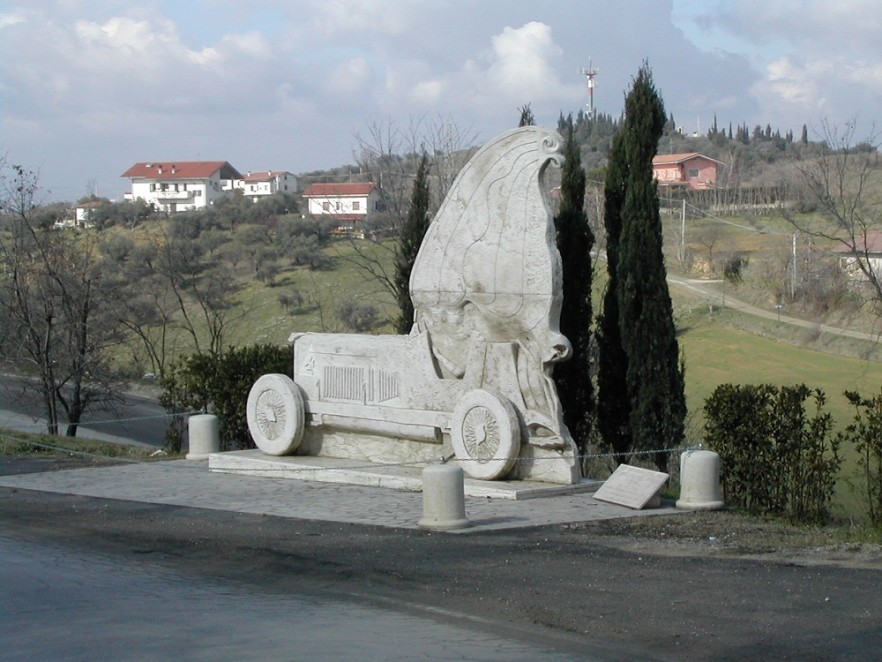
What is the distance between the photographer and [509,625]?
23.1 feet

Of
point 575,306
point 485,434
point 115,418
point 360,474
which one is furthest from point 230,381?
point 115,418

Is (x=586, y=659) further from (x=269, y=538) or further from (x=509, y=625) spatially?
(x=269, y=538)

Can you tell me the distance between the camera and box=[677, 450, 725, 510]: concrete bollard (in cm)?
1094

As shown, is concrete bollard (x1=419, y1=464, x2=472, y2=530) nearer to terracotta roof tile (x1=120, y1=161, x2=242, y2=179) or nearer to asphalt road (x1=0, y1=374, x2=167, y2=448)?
asphalt road (x1=0, y1=374, x2=167, y2=448)

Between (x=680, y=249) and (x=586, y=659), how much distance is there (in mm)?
46856

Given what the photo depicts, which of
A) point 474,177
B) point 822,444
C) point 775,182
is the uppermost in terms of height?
point 775,182

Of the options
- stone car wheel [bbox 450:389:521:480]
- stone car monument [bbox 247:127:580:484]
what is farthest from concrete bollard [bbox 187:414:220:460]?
stone car wheel [bbox 450:389:521:480]

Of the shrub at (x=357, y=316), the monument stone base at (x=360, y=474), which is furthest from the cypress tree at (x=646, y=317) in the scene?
the shrub at (x=357, y=316)

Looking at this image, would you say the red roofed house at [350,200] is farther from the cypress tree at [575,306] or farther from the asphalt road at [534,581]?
the asphalt road at [534,581]

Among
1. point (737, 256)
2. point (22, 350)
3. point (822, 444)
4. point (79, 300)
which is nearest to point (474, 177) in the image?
point (822, 444)

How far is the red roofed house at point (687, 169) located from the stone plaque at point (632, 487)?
192ft

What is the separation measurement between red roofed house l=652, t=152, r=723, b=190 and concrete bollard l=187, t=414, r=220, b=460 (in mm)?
55854

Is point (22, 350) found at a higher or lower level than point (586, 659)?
higher

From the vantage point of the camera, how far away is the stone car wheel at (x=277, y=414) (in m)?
14.4
